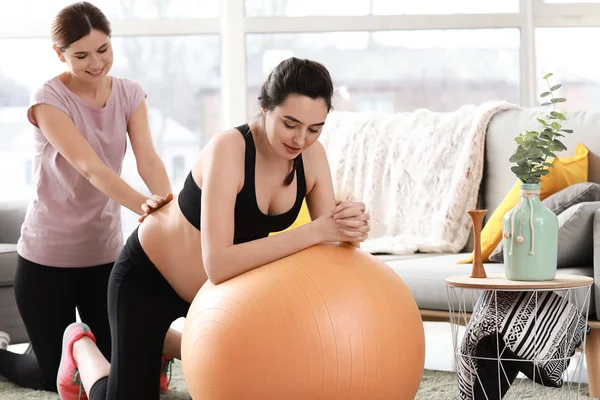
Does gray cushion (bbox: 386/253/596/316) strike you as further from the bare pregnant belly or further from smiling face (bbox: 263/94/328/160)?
smiling face (bbox: 263/94/328/160)

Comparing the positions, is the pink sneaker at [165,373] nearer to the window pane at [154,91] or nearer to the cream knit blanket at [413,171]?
the cream knit blanket at [413,171]

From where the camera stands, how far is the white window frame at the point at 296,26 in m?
4.84

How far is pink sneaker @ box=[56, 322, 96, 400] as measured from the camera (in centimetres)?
256

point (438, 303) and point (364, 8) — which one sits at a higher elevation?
point (364, 8)

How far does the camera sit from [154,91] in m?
5.14

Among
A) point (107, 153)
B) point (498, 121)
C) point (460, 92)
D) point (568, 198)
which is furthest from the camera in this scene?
point (460, 92)

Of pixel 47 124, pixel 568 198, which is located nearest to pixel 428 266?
pixel 568 198

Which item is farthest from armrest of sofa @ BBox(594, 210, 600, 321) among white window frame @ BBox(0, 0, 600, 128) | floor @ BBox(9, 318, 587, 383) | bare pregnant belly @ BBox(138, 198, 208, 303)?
white window frame @ BBox(0, 0, 600, 128)

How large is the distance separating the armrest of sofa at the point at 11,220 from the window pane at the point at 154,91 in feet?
3.11

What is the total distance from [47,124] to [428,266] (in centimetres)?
144

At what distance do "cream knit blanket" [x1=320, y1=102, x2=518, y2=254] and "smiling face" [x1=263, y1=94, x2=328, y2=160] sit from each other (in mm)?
1593

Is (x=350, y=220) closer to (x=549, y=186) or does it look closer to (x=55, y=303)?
(x=55, y=303)

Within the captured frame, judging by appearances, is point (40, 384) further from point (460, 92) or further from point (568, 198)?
point (460, 92)

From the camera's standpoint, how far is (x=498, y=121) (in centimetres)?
368
